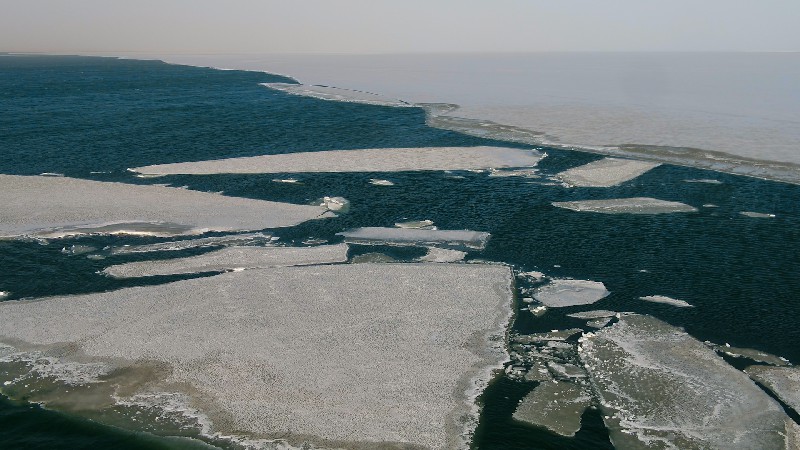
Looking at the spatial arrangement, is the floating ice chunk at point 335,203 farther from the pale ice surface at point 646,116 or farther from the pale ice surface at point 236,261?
the pale ice surface at point 646,116

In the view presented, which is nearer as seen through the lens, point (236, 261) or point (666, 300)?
point (666, 300)

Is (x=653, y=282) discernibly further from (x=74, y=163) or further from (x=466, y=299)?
(x=74, y=163)

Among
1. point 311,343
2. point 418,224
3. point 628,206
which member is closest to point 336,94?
point 628,206

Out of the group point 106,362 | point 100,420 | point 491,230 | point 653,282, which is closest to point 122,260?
point 106,362

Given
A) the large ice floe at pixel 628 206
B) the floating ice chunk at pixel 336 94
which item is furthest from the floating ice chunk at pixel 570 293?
the floating ice chunk at pixel 336 94

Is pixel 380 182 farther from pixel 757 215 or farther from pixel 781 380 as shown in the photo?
pixel 781 380

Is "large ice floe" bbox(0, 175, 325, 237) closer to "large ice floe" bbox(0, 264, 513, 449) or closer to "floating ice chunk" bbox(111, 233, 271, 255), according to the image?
"floating ice chunk" bbox(111, 233, 271, 255)

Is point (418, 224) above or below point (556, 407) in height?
above
